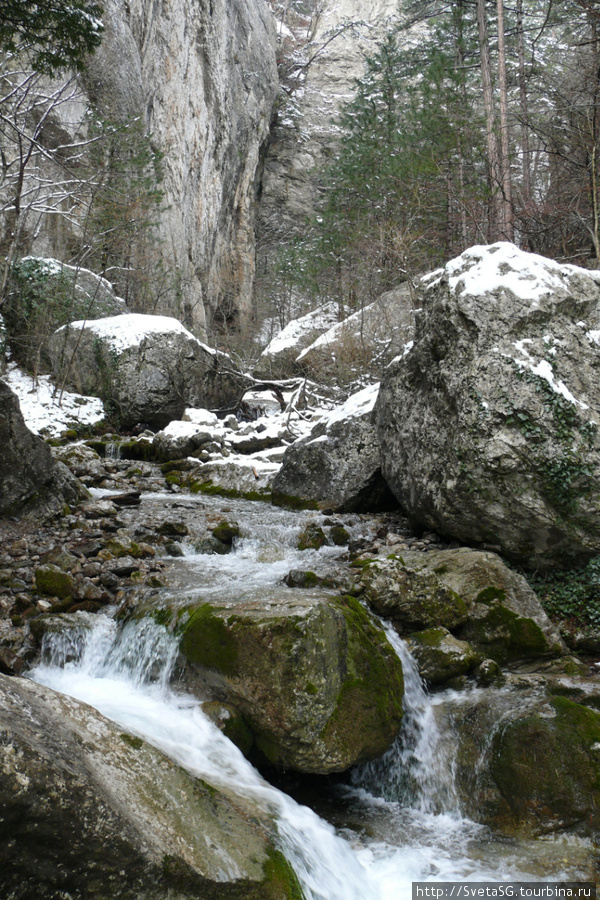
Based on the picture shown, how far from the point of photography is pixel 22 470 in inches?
266

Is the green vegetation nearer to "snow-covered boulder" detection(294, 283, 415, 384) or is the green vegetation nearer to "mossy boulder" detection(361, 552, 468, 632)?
"mossy boulder" detection(361, 552, 468, 632)

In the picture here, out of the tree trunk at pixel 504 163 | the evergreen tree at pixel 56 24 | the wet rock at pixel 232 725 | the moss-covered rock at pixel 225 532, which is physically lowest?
the wet rock at pixel 232 725

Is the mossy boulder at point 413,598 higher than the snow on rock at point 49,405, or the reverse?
the snow on rock at point 49,405

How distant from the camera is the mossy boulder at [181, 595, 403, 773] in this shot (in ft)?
11.6

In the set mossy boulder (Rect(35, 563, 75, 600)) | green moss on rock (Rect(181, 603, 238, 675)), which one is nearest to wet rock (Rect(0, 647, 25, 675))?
mossy boulder (Rect(35, 563, 75, 600))

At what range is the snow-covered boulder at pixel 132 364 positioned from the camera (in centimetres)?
1544

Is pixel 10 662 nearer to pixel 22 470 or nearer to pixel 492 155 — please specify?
pixel 22 470

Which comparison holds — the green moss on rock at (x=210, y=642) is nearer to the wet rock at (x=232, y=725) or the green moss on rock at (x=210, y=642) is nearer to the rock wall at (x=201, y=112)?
the wet rock at (x=232, y=725)

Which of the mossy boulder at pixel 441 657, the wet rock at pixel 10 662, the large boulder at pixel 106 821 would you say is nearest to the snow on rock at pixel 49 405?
the wet rock at pixel 10 662

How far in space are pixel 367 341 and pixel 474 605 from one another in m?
10.4

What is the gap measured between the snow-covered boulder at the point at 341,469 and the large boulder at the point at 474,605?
11.3 ft

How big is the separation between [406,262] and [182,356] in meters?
6.98

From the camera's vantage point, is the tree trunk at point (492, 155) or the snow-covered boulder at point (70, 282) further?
the snow-covered boulder at point (70, 282)

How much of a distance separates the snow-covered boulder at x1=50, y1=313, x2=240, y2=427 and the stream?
11.0 m
